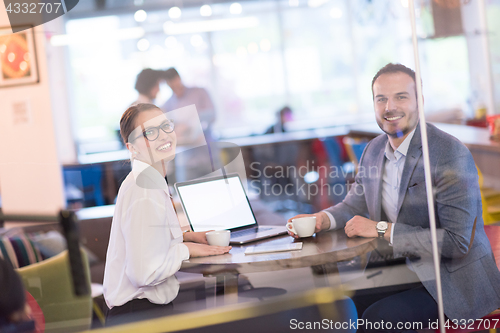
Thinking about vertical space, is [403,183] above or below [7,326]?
above

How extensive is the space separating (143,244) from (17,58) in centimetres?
79

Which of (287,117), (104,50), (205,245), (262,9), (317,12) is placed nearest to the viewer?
(205,245)

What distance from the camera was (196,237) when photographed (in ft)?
5.08

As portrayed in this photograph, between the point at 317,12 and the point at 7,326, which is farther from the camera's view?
the point at 317,12

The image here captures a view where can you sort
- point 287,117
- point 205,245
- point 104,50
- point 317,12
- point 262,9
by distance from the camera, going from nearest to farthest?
point 205,245
point 104,50
point 262,9
point 317,12
point 287,117

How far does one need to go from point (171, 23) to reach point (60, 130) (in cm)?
55

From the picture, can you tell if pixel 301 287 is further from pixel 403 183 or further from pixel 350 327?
pixel 403 183

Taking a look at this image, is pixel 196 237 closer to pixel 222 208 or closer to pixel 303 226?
pixel 222 208

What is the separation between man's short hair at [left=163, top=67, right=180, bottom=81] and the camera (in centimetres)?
159

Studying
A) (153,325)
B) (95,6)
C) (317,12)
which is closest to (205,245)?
(153,325)

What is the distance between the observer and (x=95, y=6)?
156 centimetres

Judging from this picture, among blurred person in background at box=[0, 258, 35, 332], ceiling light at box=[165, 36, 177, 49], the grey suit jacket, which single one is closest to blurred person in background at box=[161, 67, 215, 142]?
ceiling light at box=[165, 36, 177, 49]

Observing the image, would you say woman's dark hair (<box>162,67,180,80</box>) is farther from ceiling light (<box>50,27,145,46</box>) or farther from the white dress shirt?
the white dress shirt

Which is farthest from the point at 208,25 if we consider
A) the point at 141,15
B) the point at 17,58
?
the point at 17,58
